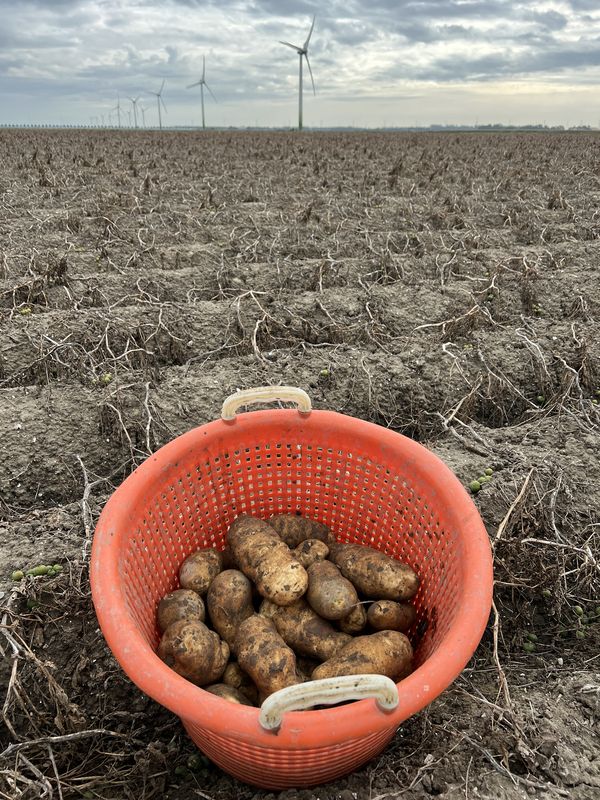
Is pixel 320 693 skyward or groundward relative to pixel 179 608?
skyward

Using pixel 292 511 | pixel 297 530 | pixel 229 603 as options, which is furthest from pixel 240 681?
pixel 292 511

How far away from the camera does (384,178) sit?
39.2 ft

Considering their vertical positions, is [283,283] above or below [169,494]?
above

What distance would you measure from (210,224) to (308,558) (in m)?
6.05

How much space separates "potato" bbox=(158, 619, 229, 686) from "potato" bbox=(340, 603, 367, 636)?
0.41 metres

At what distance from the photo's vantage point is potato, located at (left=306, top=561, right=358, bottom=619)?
67.6 inches

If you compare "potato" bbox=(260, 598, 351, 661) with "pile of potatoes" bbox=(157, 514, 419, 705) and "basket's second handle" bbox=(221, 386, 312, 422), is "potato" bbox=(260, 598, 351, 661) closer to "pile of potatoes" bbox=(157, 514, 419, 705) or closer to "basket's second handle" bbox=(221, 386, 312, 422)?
"pile of potatoes" bbox=(157, 514, 419, 705)

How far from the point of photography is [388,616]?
174 centimetres

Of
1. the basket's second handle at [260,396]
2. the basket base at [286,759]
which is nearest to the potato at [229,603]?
the basket base at [286,759]

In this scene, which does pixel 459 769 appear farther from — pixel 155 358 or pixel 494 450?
pixel 155 358

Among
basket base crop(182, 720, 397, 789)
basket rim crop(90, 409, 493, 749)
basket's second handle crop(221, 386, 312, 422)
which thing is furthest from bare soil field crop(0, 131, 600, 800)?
basket's second handle crop(221, 386, 312, 422)

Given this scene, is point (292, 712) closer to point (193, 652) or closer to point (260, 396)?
point (193, 652)

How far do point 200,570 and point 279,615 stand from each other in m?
0.32

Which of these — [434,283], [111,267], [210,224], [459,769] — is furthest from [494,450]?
[210,224]
